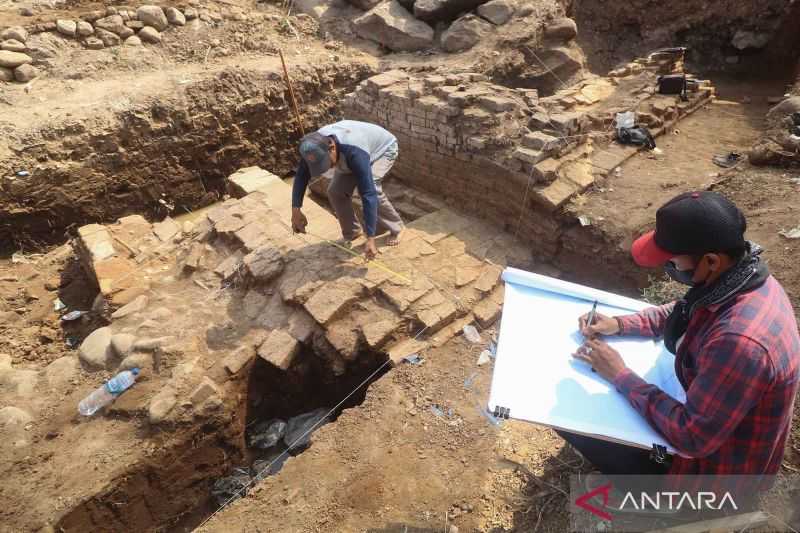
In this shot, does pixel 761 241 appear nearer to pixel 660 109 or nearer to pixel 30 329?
pixel 660 109

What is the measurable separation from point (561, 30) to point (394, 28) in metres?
3.30

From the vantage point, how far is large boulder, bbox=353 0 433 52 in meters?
9.65

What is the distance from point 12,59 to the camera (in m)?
7.52

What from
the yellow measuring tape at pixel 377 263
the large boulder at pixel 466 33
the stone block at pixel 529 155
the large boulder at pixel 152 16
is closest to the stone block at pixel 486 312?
the yellow measuring tape at pixel 377 263

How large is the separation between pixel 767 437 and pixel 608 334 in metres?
0.72

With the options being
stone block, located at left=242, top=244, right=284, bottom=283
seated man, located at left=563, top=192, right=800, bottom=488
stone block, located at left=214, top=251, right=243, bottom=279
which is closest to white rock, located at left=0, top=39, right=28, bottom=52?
stone block, located at left=214, top=251, right=243, bottom=279

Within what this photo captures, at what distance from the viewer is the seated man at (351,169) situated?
3895 millimetres

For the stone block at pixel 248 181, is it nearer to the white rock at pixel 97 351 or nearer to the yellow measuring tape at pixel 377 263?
the yellow measuring tape at pixel 377 263

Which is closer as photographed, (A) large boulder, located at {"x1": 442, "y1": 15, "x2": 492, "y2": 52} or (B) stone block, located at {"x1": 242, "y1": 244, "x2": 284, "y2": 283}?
(B) stone block, located at {"x1": 242, "y1": 244, "x2": 284, "y2": 283}

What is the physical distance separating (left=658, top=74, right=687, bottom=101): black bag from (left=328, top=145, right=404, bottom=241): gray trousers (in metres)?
5.11

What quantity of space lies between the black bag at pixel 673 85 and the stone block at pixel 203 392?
7473 millimetres

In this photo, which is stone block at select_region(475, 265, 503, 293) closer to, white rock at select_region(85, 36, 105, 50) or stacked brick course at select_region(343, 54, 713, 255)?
stacked brick course at select_region(343, 54, 713, 255)

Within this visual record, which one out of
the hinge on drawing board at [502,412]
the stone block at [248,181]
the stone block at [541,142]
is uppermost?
the hinge on drawing board at [502,412]

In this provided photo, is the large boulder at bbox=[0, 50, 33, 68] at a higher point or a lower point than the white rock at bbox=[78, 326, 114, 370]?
higher
